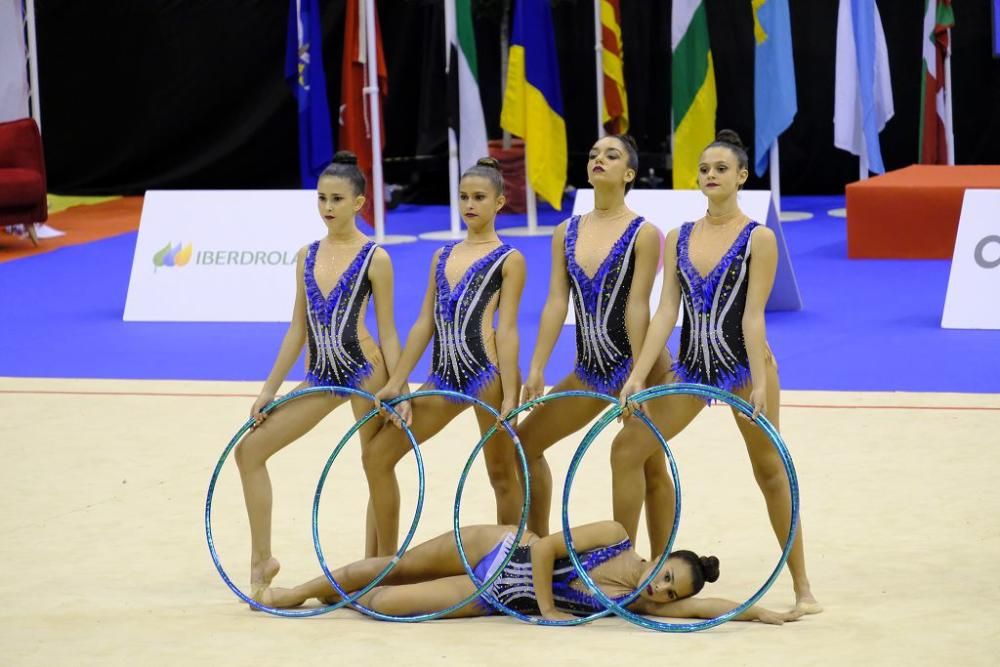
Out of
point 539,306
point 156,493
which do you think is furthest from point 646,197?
point 156,493

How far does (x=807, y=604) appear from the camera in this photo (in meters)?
4.44

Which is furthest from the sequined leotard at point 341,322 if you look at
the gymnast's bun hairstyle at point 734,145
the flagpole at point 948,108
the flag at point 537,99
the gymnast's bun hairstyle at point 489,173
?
the flagpole at point 948,108

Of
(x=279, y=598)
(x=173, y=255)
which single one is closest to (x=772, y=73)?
(x=173, y=255)

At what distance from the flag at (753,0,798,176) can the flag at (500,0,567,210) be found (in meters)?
1.79

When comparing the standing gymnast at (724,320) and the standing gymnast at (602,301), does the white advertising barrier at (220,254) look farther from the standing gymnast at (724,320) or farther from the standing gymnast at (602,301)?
the standing gymnast at (724,320)

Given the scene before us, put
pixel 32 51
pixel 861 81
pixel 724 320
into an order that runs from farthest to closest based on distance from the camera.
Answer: pixel 861 81 → pixel 32 51 → pixel 724 320

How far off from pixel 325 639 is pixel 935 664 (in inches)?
66.0

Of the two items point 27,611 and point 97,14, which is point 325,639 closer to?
point 27,611

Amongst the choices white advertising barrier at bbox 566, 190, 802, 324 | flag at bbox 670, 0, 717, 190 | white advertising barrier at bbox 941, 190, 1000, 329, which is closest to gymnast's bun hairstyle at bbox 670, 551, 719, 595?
white advertising barrier at bbox 566, 190, 802, 324

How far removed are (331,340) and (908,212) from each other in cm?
783

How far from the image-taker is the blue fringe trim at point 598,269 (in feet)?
15.0

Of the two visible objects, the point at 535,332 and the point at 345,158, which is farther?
the point at 535,332

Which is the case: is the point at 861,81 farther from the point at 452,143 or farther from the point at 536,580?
the point at 536,580

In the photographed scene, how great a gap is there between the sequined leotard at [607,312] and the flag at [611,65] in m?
8.49
